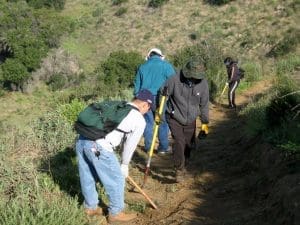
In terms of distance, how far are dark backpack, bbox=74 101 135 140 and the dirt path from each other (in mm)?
1239

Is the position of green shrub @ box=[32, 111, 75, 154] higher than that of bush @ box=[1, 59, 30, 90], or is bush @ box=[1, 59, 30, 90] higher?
green shrub @ box=[32, 111, 75, 154]

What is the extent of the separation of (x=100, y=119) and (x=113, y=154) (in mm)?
401

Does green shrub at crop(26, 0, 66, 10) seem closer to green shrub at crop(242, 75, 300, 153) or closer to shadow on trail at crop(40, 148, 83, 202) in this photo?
green shrub at crop(242, 75, 300, 153)

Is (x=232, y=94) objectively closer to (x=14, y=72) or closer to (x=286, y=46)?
(x=286, y=46)

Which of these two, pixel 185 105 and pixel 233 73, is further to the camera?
pixel 233 73

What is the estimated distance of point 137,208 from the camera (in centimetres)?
588

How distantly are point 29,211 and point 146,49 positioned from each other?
114ft

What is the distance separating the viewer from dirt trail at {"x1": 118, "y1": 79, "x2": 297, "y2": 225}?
5551mm

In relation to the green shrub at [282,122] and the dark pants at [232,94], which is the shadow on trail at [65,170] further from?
the dark pants at [232,94]

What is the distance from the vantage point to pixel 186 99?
21.5 feet

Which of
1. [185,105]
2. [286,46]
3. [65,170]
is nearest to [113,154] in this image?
[65,170]

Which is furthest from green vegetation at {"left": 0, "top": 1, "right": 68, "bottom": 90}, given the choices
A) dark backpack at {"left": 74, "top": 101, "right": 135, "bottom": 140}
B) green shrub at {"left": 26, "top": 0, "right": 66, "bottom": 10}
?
dark backpack at {"left": 74, "top": 101, "right": 135, "bottom": 140}

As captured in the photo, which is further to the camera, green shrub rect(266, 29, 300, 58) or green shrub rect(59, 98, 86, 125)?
green shrub rect(266, 29, 300, 58)

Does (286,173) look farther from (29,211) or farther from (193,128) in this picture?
(29,211)
